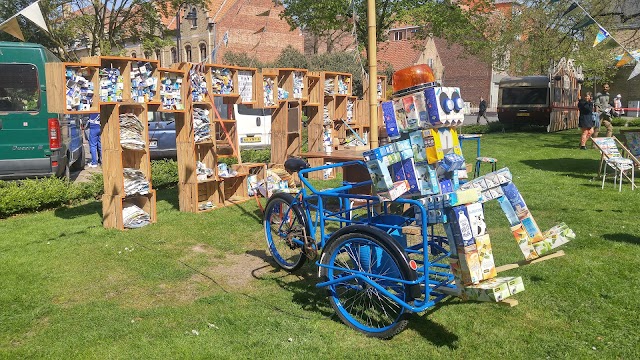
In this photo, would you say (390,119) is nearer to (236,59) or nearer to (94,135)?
(94,135)

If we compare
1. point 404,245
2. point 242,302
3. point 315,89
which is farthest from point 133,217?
point 315,89

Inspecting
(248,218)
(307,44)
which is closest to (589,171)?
(248,218)

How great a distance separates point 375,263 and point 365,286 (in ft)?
0.70

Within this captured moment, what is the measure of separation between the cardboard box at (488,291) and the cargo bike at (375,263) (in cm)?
21

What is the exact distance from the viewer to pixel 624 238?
635 cm

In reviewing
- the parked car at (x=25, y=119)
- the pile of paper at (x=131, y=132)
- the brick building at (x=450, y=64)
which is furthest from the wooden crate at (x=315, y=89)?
the brick building at (x=450, y=64)

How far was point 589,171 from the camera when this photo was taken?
11852 mm

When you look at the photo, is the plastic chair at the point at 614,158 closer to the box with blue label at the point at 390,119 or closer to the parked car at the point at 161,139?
the box with blue label at the point at 390,119

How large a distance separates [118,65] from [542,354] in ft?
21.0

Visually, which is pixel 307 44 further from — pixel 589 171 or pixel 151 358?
pixel 151 358

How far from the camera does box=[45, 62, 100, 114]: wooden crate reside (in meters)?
6.71

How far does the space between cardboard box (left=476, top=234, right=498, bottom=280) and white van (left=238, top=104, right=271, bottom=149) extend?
15755mm

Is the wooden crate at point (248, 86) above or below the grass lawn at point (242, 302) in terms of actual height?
above

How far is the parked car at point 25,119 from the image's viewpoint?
10555mm
